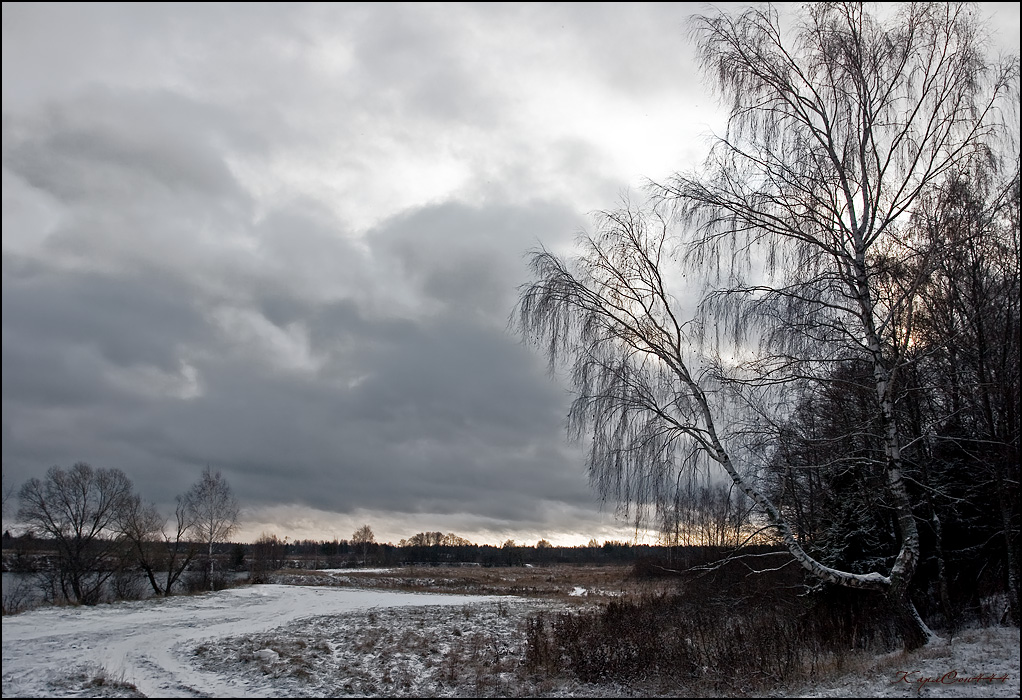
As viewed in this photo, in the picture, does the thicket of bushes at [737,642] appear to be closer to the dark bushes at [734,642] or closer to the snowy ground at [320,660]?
the dark bushes at [734,642]

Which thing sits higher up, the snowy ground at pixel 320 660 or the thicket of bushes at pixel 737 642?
the thicket of bushes at pixel 737 642

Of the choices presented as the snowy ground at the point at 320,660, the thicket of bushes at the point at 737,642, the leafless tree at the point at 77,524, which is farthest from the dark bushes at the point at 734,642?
the leafless tree at the point at 77,524

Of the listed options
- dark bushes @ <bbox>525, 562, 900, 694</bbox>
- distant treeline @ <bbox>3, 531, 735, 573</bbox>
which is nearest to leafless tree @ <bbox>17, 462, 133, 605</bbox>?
distant treeline @ <bbox>3, 531, 735, 573</bbox>

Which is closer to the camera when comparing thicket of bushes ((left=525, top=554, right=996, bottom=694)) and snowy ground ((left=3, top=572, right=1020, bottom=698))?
snowy ground ((left=3, top=572, right=1020, bottom=698))

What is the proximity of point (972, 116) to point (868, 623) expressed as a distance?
30.9 feet

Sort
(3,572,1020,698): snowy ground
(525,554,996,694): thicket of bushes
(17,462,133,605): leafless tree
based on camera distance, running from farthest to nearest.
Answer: (17,462,133,605): leafless tree → (525,554,996,694): thicket of bushes → (3,572,1020,698): snowy ground

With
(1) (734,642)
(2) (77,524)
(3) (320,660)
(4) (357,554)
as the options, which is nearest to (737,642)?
(1) (734,642)

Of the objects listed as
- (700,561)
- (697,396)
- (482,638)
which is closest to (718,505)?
(697,396)

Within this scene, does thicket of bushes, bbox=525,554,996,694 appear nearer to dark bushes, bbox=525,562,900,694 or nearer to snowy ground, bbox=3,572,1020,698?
dark bushes, bbox=525,562,900,694

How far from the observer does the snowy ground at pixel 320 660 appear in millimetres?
8711

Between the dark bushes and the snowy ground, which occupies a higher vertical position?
the dark bushes

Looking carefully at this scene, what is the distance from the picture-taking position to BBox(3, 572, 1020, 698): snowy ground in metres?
8.71

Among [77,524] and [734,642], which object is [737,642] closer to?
[734,642]

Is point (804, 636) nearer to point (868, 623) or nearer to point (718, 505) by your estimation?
point (868, 623)
